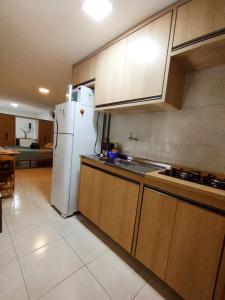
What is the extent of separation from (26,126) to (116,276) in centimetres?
815

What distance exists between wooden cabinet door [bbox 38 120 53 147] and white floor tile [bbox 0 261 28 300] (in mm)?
6820

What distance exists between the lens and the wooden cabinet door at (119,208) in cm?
137

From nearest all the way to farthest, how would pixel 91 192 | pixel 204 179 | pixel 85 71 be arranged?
pixel 204 179 < pixel 91 192 < pixel 85 71

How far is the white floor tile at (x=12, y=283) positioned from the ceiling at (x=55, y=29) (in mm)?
2361

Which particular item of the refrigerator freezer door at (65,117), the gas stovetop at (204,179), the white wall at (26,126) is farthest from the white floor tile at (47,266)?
the white wall at (26,126)

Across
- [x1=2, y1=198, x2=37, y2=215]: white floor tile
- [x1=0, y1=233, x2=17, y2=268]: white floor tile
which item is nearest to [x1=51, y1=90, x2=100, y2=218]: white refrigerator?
[x1=2, y1=198, x2=37, y2=215]: white floor tile

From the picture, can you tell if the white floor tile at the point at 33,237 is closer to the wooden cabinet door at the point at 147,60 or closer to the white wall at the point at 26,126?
the wooden cabinet door at the point at 147,60

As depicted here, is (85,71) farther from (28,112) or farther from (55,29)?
(28,112)

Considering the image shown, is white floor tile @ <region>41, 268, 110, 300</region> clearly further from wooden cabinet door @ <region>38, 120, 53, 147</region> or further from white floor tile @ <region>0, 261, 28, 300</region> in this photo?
wooden cabinet door @ <region>38, 120, 53, 147</region>

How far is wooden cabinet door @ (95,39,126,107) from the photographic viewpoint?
5.41ft

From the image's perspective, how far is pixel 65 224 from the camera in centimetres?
196

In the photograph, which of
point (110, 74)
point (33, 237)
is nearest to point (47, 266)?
point (33, 237)

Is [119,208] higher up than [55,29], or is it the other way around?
[55,29]

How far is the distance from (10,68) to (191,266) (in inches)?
151
